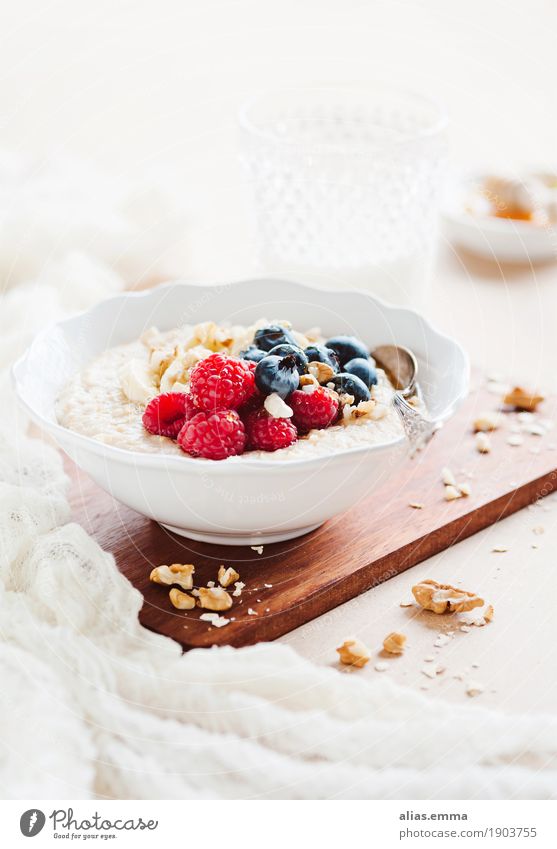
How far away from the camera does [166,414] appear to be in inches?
56.3

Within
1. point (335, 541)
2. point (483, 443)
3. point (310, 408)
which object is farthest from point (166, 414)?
point (483, 443)

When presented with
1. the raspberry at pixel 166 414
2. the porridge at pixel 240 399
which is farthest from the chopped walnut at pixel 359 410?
the raspberry at pixel 166 414

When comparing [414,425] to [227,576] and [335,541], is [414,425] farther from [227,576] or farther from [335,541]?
[227,576]

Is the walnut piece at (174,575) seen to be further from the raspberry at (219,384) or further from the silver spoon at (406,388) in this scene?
the silver spoon at (406,388)

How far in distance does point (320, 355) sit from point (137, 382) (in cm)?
30

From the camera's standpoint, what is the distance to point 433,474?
1.74 meters

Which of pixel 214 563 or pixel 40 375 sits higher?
pixel 40 375

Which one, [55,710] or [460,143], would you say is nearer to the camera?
[55,710]

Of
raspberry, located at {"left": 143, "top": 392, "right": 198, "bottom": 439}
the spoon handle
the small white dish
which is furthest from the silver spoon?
the small white dish

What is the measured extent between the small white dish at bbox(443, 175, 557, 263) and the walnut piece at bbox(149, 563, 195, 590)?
1.67 meters

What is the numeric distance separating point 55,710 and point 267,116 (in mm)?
1716

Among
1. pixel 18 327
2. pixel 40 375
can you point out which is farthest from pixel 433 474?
pixel 18 327

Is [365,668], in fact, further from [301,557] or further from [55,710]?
[55,710]

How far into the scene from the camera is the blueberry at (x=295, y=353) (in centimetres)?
148
